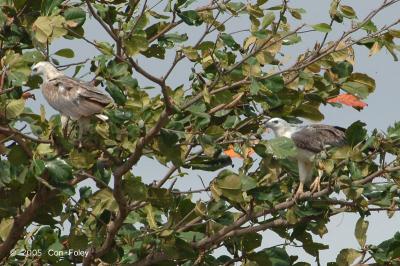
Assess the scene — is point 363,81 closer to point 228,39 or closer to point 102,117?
point 228,39

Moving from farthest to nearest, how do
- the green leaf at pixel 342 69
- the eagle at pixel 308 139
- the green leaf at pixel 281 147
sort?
the eagle at pixel 308 139
the green leaf at pixel 342 69
the green leaf at pixel 281 147

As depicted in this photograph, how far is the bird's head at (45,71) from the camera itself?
30.9 feet

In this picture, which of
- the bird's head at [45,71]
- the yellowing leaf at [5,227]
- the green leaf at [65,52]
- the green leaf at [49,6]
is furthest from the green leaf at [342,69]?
the yellowing leaf at [5,227]

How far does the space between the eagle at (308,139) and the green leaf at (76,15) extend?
220 centimetres

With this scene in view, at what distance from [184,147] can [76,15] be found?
1.65 meters

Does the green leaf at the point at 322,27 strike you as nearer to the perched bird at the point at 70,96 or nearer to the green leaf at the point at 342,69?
the green leaf at the point at 342,69

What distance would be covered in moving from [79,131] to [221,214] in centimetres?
160

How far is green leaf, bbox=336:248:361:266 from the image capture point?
8.82 meters

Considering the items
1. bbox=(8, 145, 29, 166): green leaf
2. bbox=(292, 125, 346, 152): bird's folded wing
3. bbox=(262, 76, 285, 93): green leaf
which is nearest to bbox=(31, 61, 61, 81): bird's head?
bbox=(8, 145, 29, 166): green leaf

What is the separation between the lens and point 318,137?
30.6 ft

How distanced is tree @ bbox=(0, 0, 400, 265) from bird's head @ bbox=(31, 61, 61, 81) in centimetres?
10

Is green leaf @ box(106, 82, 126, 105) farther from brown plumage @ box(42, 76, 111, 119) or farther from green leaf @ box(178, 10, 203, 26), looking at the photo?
green leaf @ box(178, 10, 203, 26)

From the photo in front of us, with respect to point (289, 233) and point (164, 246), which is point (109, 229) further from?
point (289, 233)

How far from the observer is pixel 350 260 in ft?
29.0
